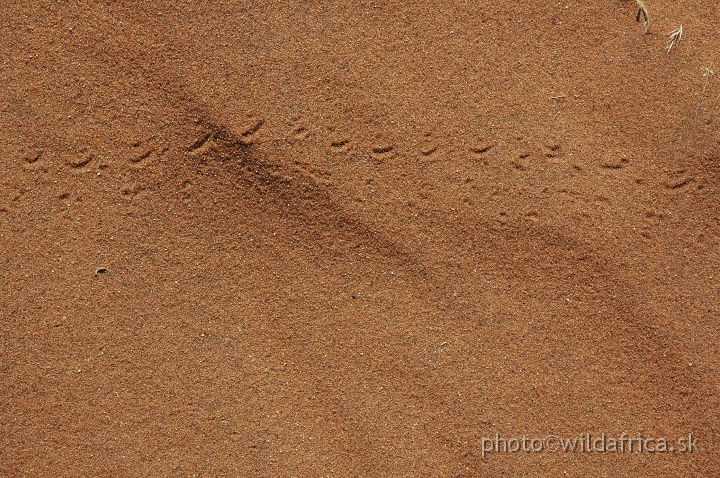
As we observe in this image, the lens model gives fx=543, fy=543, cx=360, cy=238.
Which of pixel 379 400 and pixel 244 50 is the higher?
pixel 244 50

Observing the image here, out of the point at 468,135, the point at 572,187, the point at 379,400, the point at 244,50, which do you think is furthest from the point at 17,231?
the point at 572,187

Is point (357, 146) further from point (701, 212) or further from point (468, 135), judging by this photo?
point (701, 212)

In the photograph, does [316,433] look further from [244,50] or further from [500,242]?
[244,50]

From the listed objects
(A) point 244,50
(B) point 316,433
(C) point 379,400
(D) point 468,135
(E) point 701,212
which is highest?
(A) point 244,50

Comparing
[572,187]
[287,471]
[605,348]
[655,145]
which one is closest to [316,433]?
[287,471]

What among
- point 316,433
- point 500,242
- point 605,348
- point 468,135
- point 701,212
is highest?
point 468,135

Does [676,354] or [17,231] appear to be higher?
[17,231]
